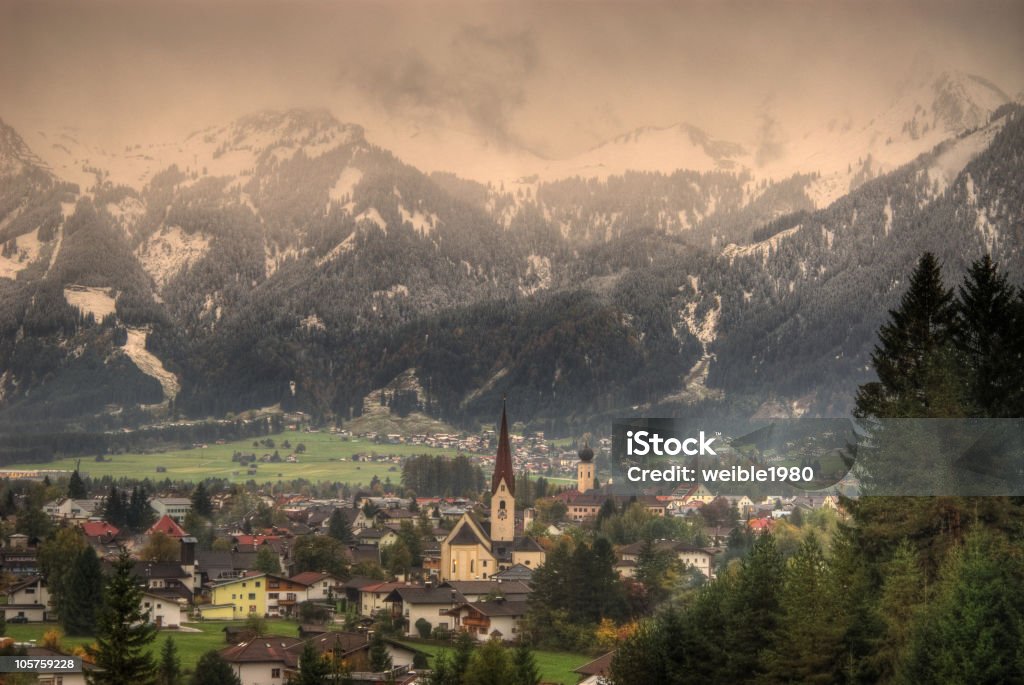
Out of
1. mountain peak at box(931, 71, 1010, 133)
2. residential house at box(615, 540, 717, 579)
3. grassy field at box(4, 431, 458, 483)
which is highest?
mountain peak at box(931, 71, 1010, 133)

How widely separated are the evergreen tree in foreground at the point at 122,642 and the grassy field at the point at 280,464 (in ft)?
20.6

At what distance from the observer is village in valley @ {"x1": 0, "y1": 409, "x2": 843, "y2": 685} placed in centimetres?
1747

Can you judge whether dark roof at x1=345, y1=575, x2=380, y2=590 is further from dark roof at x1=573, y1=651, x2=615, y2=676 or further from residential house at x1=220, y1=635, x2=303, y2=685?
dark roof at x1=573, y1=651, x2=615, y2=676

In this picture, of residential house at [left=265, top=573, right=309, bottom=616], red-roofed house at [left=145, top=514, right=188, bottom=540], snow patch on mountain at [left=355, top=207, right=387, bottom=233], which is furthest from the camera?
snow patch on mountain at [left=355, top=207, right=387, bottom=233]

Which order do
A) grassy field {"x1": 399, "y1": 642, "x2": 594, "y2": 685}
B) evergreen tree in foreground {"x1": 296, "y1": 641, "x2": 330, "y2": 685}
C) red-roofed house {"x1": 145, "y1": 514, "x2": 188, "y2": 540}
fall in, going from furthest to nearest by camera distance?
red-roofed house {"x1": 145, "y1": 514, "x2": 188, "y2": 540} → grassy field {"x1": 399, "y1": 642, "x2": 594, "y2": 685} → evergreen tree in foreground {"x1": 296, "y1": 641, "x2": 330, "y2": 685}

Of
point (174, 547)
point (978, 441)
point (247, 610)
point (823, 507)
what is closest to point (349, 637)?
point (247, 610)

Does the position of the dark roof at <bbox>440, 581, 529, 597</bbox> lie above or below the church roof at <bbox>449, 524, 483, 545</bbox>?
below

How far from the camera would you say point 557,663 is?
17312 millimetres

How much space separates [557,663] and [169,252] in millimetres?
9582

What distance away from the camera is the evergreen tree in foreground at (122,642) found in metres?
14.6

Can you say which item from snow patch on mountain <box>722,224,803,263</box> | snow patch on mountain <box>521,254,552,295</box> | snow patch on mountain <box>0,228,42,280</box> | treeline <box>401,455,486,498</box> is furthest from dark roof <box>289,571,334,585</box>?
snow patch on mountain <box>722,224,803,263</box>

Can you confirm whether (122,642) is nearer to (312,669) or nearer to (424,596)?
(312,669)

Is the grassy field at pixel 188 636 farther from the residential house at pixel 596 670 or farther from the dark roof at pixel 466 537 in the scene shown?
the residential house at pixel 596 670

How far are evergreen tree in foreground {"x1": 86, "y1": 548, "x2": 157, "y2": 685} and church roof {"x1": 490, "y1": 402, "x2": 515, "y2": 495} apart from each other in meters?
6.75
